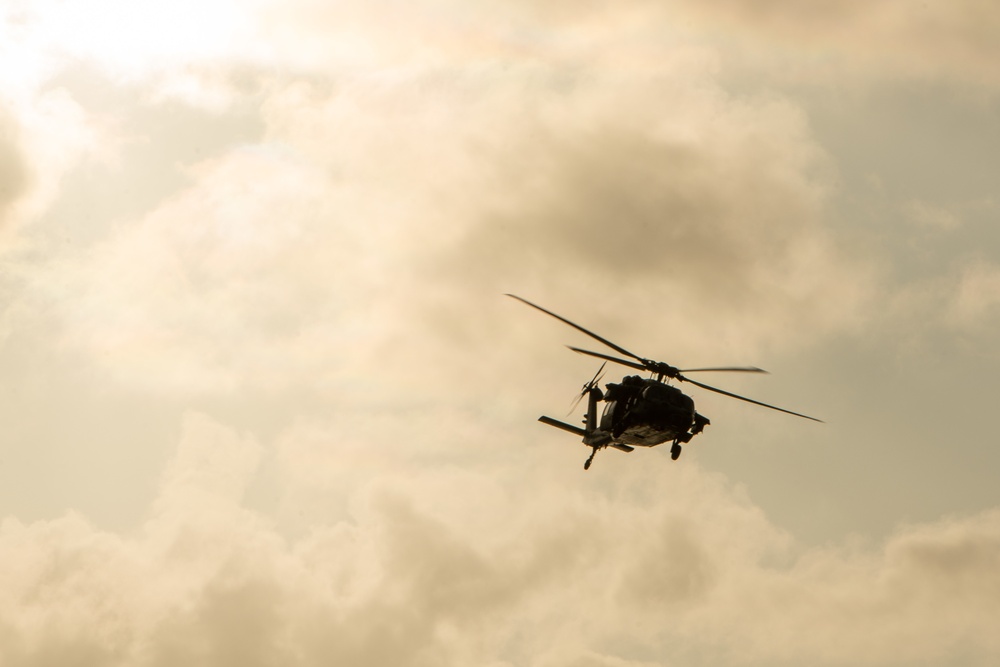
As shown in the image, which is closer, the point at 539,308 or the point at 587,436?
the point at 539,308

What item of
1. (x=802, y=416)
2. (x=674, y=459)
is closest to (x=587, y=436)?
(x=674, y=459)

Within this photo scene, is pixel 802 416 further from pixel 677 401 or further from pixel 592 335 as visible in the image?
pixel 592 335

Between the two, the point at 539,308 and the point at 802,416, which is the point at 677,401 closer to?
the point at 802,416

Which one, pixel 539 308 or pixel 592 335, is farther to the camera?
pixel 592 335

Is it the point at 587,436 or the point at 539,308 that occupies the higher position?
the point at 587,436

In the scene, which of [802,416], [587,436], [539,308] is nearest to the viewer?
[539,308]

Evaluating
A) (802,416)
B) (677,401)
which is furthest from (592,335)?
(802,416)

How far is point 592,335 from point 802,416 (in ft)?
41.8

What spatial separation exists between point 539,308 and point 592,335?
10707mm

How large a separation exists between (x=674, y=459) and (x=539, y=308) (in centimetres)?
1526

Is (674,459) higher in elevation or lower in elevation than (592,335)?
lower

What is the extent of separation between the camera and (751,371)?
74438 millimetres

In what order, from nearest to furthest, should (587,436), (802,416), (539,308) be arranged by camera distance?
(539,308), (802,416), (587,436)

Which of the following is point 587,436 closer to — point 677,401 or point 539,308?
point 677,401
